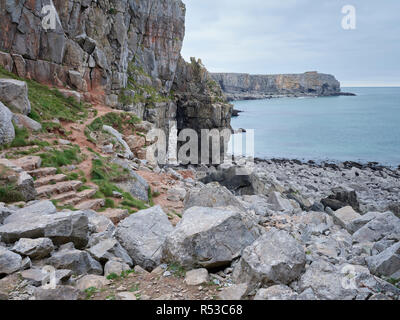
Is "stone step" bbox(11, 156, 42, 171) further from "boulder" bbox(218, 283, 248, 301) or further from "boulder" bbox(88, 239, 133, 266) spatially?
"boulder" bbox(218, 283, 248, 301)

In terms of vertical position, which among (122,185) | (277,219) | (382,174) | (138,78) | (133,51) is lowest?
(382,174)

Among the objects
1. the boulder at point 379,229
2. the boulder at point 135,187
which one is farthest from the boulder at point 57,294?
the boulder at point 379,229

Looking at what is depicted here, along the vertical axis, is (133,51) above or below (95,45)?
above

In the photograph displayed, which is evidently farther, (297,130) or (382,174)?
(297,130)

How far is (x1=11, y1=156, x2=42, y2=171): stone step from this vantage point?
1270cm

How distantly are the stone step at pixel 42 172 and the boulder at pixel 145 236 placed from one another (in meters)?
6.47

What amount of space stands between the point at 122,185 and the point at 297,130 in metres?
97.3

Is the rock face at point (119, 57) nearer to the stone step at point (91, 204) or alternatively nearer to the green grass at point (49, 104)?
the green grass at point (49, 104)

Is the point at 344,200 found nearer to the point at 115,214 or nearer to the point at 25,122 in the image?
the point at 115,214

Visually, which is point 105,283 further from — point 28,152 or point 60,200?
point 28,152

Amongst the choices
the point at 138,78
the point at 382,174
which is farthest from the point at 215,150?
the point at 382,174

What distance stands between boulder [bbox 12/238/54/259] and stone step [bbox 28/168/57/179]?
22.7 ft

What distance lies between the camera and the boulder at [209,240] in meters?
6.82

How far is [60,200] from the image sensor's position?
11.9 metres
